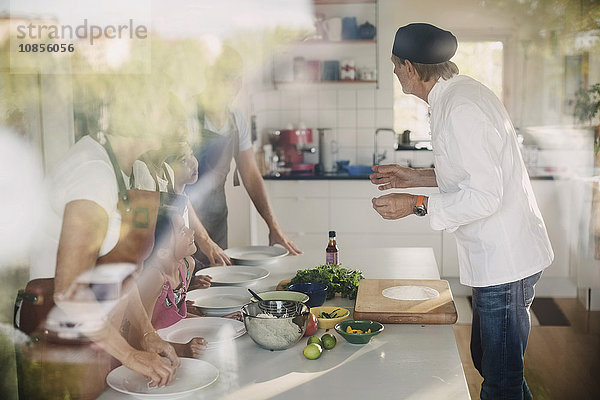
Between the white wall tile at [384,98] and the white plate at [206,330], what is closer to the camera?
the white plate at [206,330]

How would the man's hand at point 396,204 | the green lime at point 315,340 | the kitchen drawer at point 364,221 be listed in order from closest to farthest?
1. the green lime at point 315,340
2. the man's hand at point 396,204
3. the kitchen drawer at point 364,221

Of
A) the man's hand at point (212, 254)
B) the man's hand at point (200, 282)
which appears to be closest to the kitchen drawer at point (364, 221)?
the man's hand at point (212, 254)

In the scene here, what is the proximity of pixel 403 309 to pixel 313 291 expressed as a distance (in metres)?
0.22

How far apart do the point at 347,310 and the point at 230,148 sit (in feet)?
3.42

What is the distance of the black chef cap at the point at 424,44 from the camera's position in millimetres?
1705

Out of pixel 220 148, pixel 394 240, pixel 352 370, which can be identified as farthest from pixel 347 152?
pixel 352 370

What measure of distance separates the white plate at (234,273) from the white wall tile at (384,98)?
7.04 ft

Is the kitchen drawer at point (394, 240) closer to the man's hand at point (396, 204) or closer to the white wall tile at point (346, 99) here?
the white wall tile at point (346, 99)

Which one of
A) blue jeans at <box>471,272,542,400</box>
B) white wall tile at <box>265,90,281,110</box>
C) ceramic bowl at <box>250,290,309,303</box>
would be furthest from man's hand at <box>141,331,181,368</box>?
white wall tile at <box>265,90,281,110</box>

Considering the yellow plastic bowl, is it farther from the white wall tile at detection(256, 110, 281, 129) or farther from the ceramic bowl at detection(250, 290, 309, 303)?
the white wall tile at detection(256, 110, 281, 129)

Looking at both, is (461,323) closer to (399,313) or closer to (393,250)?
(393,250)

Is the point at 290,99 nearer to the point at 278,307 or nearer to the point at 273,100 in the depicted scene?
the point at 273,100

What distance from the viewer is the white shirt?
99 centimetres

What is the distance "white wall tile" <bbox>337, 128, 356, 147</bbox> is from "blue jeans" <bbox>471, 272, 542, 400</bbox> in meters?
2.38
